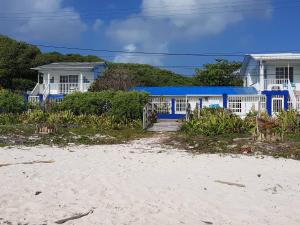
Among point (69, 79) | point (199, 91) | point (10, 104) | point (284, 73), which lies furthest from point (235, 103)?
point (69, 79)

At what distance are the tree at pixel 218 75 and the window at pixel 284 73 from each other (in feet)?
39.4

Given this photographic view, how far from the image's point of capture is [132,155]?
16.5 meters

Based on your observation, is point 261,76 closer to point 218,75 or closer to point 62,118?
point 218,75

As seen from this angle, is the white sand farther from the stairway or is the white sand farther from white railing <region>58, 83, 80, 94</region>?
white railing <region>58, 83, 80, 94</region>

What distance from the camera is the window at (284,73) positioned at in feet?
133

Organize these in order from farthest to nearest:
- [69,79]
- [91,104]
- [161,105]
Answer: [69,79] → [161,105] → [91,104]

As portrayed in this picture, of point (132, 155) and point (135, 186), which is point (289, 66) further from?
point (135, 186)

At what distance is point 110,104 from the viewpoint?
30.9m

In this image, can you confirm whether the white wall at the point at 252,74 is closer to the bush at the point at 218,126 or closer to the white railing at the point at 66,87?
the white railing at the point at 66,87

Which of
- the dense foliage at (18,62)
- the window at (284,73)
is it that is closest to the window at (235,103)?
the window at (284,73)

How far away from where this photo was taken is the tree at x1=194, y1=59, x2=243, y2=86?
176 ft

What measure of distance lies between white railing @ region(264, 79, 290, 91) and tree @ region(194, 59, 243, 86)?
12.8m

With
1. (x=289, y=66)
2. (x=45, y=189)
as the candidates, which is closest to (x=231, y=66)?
(x=289, y=66)

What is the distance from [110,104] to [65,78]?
16366 mm
